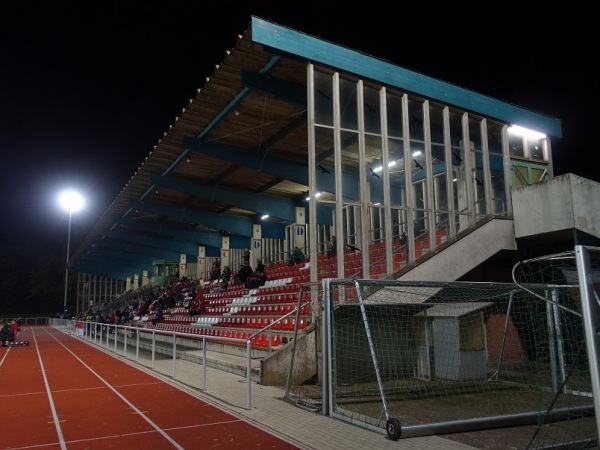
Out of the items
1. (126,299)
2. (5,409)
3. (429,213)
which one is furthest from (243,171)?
(126,299)

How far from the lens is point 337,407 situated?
709 centimetres

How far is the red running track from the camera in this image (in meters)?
5.80

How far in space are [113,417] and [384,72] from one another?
10229 millimetres

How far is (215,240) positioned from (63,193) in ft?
80.0

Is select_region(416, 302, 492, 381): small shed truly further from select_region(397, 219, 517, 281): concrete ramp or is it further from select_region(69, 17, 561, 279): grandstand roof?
select_region(69, 17, 561, 279): grandstand roof

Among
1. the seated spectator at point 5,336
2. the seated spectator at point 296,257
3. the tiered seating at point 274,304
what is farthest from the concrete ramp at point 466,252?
the seated spectator at point 5,336

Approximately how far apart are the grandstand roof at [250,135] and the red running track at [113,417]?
771cm

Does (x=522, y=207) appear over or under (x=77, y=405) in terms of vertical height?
over

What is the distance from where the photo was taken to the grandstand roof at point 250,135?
480 inches

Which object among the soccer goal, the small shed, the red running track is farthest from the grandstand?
the red running track

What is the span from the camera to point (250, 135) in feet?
54.5

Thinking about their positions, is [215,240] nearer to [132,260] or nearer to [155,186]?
[155,186]

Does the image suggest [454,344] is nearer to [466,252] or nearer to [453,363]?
[453,363]

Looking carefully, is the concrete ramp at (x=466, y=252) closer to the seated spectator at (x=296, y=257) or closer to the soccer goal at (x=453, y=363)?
the soccer goal at (x=453, y=363)
